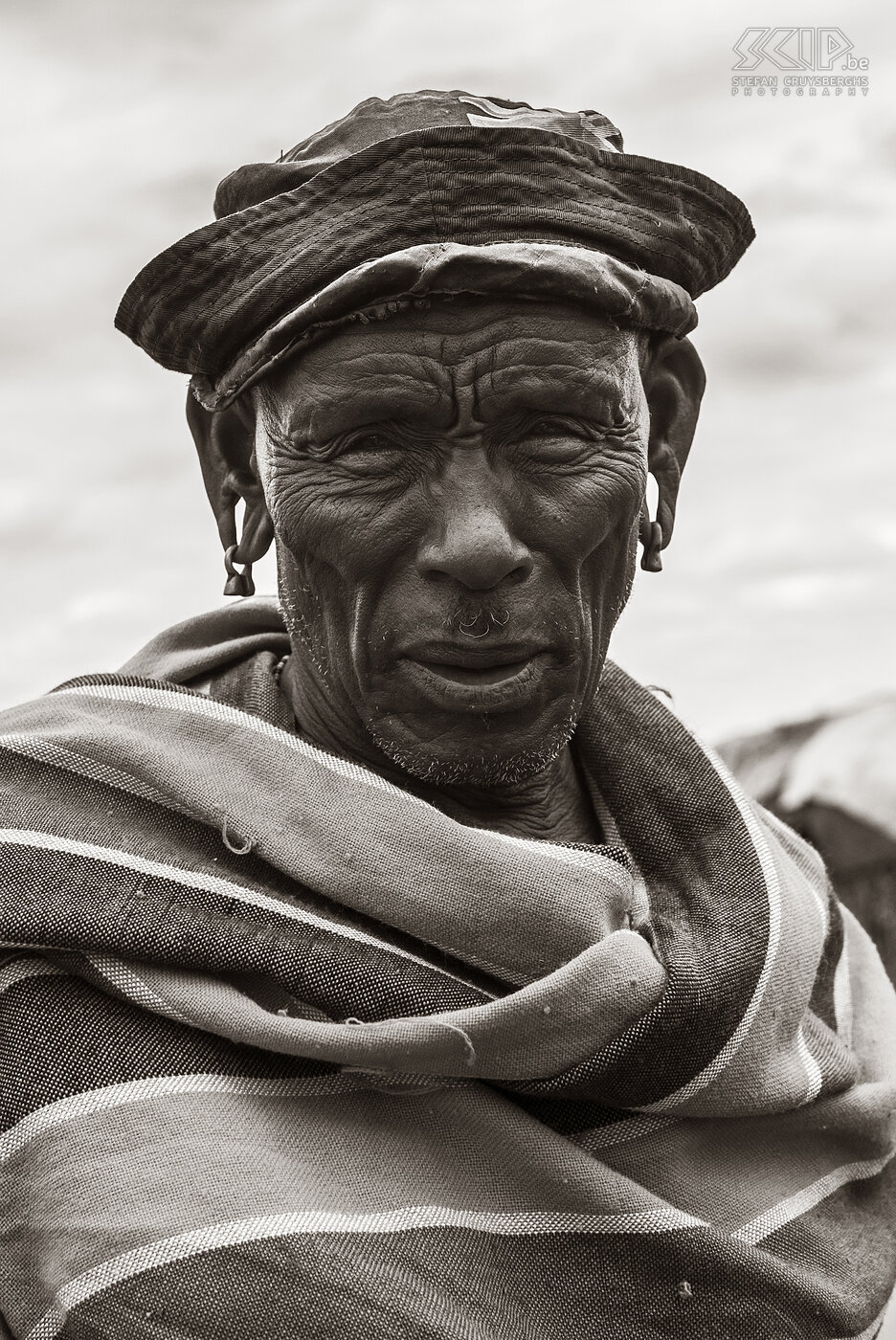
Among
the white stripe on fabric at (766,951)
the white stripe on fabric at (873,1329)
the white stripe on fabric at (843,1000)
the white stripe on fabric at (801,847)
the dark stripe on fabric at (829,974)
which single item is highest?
the white stripe on fabric at (766,951)

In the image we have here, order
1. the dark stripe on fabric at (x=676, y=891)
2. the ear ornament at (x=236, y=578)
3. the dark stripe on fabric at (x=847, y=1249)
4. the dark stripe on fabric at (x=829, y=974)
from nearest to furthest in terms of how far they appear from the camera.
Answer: the dark stripe on fabric at (x=676, y=891) → the dark stripe on fabric at (x=847, y=1249) → the ear ornament at (x=236, y=578) → the dark stripe on fabric at (x=829, y=974)

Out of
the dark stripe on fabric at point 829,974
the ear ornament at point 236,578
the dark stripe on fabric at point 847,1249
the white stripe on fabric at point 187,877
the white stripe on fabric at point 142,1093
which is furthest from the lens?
the dark stripe on fabric at point 829,974

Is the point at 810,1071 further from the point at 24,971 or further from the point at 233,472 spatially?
the point at 233,472

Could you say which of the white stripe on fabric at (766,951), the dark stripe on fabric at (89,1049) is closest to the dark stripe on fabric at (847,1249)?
the white stripe on fabric at (766,951)

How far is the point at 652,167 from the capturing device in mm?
2703

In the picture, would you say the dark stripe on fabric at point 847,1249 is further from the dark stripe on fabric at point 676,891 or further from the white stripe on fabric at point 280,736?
the white stripe on fabric at point 280,736

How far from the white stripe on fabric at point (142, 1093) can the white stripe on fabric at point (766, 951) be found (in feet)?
1.93

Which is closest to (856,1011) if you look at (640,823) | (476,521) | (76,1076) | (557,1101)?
(640,823)

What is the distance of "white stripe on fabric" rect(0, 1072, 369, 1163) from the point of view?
222 cm

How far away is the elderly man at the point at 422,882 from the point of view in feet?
7.32

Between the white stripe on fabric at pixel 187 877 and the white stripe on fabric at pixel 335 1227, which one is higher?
the white stripe on fabric at pixel 187 877

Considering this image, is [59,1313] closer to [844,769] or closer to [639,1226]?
[639,1226]

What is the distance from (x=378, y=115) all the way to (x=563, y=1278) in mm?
1897

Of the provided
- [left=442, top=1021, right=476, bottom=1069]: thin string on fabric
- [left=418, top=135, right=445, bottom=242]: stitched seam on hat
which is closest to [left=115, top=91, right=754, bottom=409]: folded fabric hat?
[left=418, top=135, right=445, bottom=242]: stitched seam on hat
